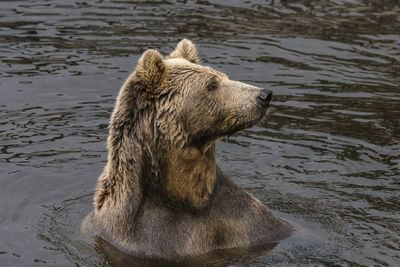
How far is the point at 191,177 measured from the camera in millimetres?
8219

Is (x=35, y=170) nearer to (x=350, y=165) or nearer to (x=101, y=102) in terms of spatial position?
(x=101, y=102)

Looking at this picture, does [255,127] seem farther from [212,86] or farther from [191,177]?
[191,177]

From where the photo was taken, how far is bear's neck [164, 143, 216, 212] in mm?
8141

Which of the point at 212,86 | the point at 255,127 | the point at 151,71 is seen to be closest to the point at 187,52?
the point at 212,86

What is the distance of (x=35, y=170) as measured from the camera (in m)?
11.0

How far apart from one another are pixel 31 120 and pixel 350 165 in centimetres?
477

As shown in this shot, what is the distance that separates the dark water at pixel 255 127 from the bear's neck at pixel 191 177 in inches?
26.0

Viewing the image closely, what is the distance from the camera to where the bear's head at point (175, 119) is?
8102 mm

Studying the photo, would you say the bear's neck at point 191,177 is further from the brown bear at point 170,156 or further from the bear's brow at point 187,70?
the bear's brow at point 187,70

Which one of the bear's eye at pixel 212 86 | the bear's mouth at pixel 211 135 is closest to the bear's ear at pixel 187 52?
the bear's eye at pixel 212 86

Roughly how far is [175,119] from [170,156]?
359 mm

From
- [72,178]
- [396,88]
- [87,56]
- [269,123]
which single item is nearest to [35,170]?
[72,178]

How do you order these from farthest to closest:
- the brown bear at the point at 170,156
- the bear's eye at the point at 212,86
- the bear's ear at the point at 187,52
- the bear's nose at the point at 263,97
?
the bear's ear at the point at 187,52 < the bear's eye at the point at 212,86 < the brown bear at the point at 170,156 < the bear's nose at the point at 263,97

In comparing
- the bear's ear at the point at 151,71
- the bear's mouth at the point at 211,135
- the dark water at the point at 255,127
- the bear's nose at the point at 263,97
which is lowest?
the dark water at the point at 255,127
